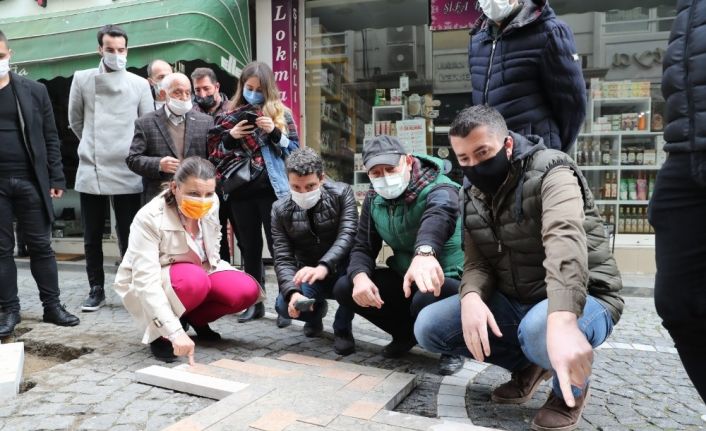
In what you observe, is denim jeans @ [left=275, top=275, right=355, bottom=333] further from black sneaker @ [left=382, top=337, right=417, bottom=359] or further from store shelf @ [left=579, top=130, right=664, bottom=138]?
store shelf @ [left=579, top=130, right=664, bottom=138]

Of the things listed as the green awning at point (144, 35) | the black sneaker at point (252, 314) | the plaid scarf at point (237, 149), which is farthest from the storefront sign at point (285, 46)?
the black sneaker at point (252, 314)

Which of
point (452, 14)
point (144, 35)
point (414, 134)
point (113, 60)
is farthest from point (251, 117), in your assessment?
point (414, 134)

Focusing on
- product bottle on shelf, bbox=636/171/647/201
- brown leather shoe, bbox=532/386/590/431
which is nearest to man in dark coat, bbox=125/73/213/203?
brown leather shoe, bbox=532/386/590/431

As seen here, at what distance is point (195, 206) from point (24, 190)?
1567 mm

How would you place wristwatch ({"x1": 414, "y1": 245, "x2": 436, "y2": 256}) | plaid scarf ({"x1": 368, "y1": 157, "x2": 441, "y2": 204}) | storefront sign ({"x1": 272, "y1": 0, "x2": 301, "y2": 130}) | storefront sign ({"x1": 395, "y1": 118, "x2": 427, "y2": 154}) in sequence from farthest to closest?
storefront sign ({"x1": 395, "y1": 118, "x2": 427, "y2": 154}) → storefront sign ({"x1": 272, "y1": 0, "x2": 301, "y2": 130}) → plaid scarf ({"x1": 368, "y1": 157, "x2": 441, "y2": 204}) → wristwatch ({"x1": 414, "y1": 245, "x2": 436, "y2": 256})

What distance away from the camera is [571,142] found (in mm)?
3023

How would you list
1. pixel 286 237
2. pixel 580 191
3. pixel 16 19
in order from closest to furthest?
pixel 580 191 < pixel 286 237 < pixel 16 19

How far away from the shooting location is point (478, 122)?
2213 millimetres

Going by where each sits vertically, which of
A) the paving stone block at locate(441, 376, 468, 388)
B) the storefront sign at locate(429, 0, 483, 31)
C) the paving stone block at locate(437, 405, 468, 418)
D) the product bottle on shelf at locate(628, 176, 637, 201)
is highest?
the storefront sign at locate(429, 0, 483, 31)

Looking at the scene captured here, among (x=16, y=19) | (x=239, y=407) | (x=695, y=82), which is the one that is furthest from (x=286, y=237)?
(x=16, y=19)

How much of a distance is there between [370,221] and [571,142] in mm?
1205

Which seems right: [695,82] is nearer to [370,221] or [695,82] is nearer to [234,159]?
[370,221]

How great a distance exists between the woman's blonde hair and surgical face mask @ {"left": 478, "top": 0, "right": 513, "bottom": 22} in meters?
1.62

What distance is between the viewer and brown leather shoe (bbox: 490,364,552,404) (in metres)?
2.61
